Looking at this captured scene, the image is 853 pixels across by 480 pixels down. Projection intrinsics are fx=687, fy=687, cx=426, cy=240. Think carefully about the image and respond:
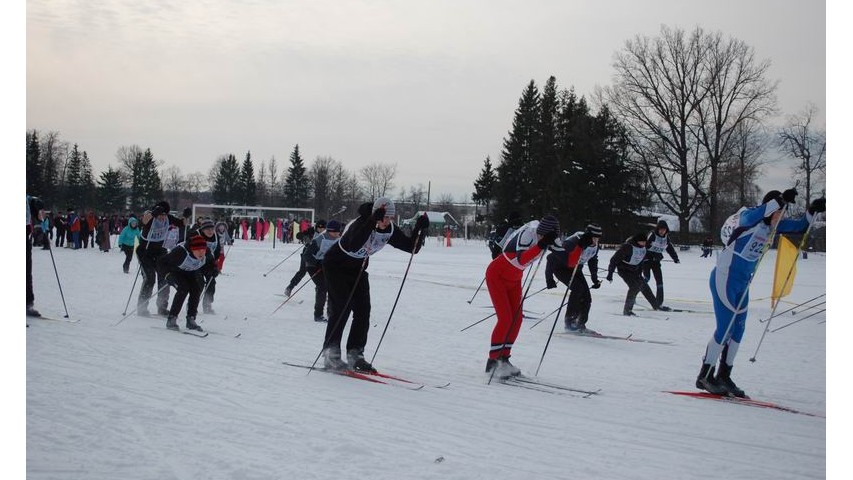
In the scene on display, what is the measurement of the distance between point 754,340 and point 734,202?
27.5 meters

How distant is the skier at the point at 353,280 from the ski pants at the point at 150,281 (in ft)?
15.9

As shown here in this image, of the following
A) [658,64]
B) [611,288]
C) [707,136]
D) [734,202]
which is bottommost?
[611,288]

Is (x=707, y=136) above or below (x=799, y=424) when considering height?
above

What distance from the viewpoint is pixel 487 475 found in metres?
3.85

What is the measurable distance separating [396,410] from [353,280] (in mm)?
1900

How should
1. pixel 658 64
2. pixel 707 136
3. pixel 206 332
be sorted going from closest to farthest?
pixel 206 332
pixel 707 136
pixel 658 64

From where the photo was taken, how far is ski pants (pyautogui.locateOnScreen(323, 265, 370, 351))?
6715 mm

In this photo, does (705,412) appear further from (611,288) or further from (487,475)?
(611,288)

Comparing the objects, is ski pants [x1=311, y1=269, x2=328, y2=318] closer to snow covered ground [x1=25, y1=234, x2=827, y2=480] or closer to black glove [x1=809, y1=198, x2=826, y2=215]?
snow covered ground [x1=25, y1=234, x2=827, y2=480]

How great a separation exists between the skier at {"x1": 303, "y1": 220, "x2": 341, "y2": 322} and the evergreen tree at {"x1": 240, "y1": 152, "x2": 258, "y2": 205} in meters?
73.8

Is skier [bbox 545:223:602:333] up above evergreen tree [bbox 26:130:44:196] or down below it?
below

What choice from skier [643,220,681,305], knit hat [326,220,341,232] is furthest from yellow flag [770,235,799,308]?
knit hat [326,220,341,232]

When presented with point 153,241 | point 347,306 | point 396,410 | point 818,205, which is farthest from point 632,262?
point 396,410
